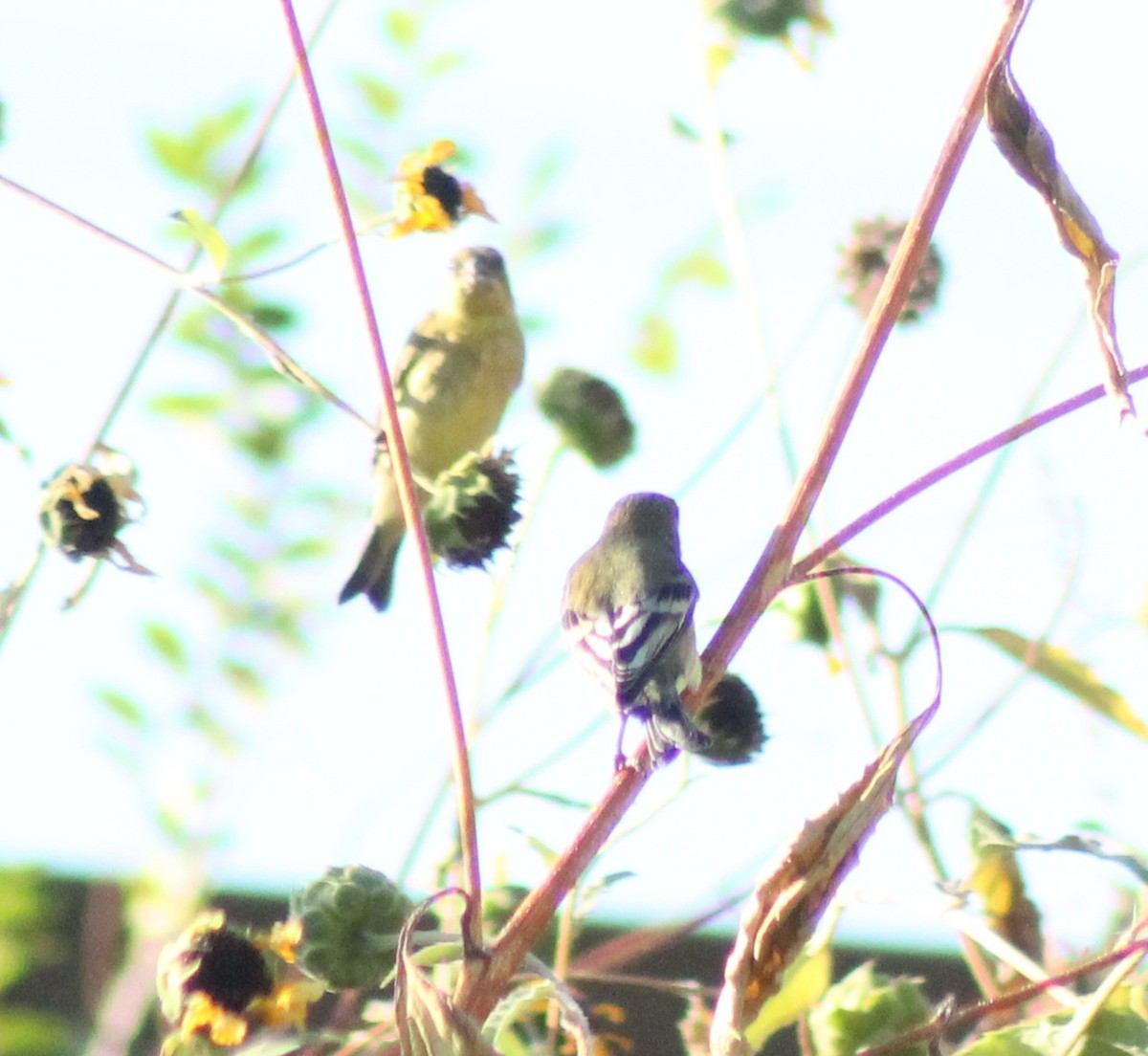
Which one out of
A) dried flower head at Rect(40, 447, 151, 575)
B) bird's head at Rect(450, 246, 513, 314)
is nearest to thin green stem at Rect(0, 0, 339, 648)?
dried flower head at Rect(40, 447, 151, 575)

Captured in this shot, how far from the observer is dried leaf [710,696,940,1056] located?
0.81m

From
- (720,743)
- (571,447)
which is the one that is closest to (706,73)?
(571,447)

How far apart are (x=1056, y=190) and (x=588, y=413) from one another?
950 mm

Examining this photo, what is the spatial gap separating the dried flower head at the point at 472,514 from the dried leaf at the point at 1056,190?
2.28 ft

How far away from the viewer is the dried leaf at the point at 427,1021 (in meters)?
0.77

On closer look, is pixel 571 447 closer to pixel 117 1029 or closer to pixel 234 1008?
pixel 117 1029

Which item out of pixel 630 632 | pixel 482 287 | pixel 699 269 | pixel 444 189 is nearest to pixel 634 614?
pixel 630 632

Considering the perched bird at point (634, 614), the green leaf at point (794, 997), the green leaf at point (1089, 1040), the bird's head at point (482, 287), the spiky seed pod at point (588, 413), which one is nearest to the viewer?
the green leaf at point (1089, 1040)

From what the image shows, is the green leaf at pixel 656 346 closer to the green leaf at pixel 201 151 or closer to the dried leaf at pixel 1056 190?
the green leaf at pixel 201 151

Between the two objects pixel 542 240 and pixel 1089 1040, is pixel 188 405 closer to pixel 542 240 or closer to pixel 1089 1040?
pixel 542 240

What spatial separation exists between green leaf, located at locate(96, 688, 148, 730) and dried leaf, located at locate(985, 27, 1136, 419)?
1.31m

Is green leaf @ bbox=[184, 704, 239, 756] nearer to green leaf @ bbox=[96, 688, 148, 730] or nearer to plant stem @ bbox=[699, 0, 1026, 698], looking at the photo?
green leaf @ bbox=[96, 688, 148, 730]

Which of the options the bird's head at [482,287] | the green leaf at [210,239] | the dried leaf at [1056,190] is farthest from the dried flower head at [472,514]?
the bird's head at [482,287]

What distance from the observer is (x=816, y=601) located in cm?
156
